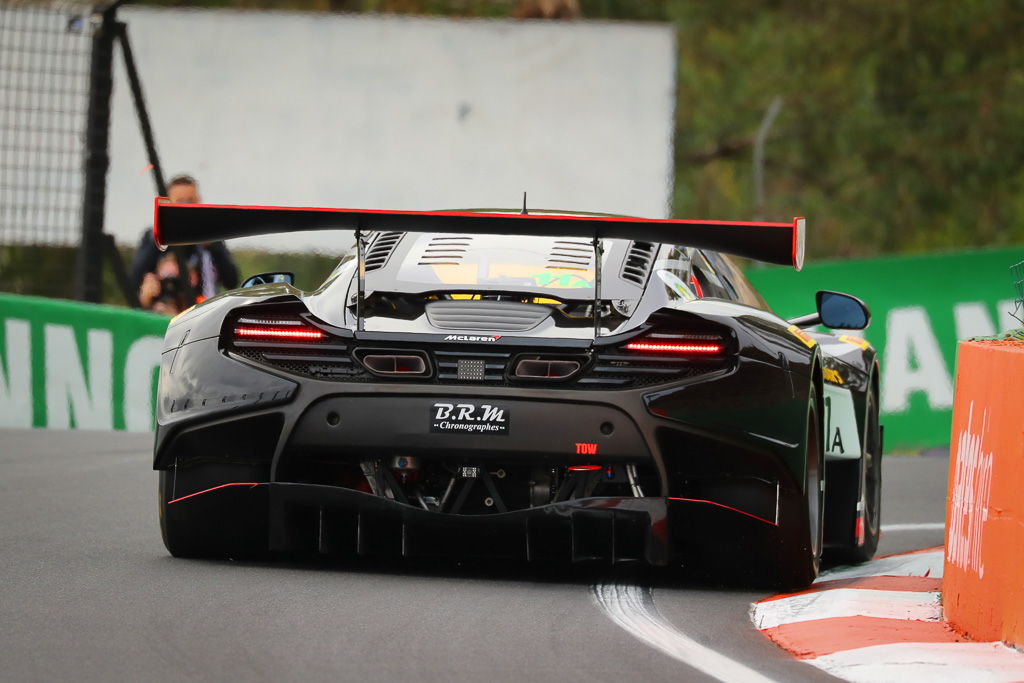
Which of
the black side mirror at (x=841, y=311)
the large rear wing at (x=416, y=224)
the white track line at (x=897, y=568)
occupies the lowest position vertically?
the white track line at (x=897, y=568)

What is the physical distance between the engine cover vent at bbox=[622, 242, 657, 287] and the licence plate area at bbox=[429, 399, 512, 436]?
0.75 metres

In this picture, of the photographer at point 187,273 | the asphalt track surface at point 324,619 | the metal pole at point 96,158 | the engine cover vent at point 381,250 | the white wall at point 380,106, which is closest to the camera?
the asphalt track surface at point 324,619

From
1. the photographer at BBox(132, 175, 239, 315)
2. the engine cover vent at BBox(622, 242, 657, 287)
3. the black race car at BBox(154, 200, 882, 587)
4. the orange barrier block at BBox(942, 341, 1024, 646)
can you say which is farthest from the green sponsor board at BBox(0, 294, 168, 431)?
the orange barrier block at BBox(942, 341, 1024, 646)

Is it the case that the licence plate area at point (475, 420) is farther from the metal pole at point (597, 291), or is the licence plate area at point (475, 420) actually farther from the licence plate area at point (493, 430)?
the metal pole at point (597, 291)

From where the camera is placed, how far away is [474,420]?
6.51m

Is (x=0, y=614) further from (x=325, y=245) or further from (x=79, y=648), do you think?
(x=325, y=245)

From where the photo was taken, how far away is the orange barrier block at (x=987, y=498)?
5523 millimetres

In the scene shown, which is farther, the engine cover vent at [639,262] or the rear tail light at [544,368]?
the engine cover vent at [639,262]

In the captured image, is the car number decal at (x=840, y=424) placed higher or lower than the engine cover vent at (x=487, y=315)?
lower

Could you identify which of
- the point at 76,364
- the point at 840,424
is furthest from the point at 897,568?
the point at 76,364

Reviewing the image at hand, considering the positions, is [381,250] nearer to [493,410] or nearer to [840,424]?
[493,410]

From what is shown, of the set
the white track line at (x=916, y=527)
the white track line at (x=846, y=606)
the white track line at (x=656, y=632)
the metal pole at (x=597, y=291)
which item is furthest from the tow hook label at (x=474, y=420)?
the white track line at (x=916, y=527)

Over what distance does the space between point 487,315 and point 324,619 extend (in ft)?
4.25

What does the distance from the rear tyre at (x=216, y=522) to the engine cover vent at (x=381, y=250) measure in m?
0.89
